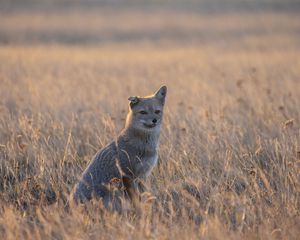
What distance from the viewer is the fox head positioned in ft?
21.1

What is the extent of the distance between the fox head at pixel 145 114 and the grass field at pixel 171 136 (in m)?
0.63

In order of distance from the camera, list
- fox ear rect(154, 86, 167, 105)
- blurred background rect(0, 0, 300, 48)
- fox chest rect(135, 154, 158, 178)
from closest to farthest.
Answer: fox chest rect(135, 154, 158, 178), fox ear rect(154, 86, 167, 105), blurred background rect(0, 0, 300, 48)

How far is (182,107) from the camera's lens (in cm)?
1035

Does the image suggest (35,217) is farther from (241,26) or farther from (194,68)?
(241,26)

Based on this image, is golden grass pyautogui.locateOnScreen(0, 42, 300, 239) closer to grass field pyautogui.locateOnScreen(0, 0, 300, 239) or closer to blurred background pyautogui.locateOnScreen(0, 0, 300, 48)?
grass field pyautogui.locateOnScreen(0, 0, 300, 239)

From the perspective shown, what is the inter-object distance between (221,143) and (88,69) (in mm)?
8563

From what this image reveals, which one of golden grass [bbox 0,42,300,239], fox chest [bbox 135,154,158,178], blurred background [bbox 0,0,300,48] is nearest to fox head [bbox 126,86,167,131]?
fox chest [bbox 135,154,158,178]

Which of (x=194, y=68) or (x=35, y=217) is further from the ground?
(x=194, y=68)

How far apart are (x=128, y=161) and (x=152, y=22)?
81.2 feet

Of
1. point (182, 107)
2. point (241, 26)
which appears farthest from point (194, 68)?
point (241, 26)

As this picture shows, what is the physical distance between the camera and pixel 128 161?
6055 millimetres

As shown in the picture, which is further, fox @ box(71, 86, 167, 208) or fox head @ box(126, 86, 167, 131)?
fox head @ box(126, 86, 167, 131)

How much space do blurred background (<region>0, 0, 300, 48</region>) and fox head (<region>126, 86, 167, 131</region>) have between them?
50.9ft

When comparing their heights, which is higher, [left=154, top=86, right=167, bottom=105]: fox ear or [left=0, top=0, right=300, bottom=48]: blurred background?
[left=0, top=0, right=300, bottom=48]: blurred background
